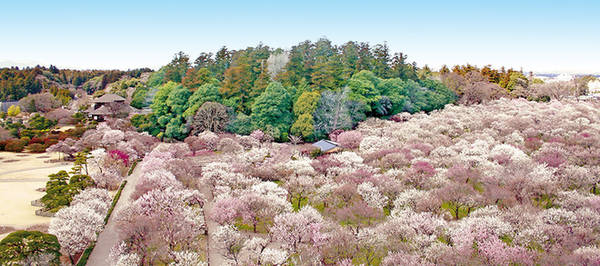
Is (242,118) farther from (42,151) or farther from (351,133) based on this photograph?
(42,151)

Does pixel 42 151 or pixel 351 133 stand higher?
pixel 351 133

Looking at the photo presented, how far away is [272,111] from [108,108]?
3292 cm

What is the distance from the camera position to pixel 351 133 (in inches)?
1475

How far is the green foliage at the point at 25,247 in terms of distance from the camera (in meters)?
13.1

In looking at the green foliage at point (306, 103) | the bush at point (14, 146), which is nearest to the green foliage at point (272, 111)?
the green foliage at point (306, 103)

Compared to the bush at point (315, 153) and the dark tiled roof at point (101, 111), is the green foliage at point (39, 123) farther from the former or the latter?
the bush at point (315, 153)

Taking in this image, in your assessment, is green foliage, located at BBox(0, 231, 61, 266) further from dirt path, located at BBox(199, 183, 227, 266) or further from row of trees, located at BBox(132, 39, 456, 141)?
row of trees, located at BBox(132, 39, 456, 141)

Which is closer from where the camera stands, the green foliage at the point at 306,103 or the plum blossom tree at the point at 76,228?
the plum blossom tree at the point at 76,228

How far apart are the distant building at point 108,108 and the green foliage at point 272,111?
A: 25.3 metres

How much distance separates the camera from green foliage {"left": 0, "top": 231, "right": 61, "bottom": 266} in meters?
13.1

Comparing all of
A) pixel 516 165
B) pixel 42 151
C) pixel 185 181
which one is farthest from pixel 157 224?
pixel 42 151

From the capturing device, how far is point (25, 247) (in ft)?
44.3

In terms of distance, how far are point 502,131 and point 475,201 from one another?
21273mm

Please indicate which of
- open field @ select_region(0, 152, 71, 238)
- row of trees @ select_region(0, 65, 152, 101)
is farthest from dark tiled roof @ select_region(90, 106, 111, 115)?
row of trees @ select_region(0, 65, 152, 101)
